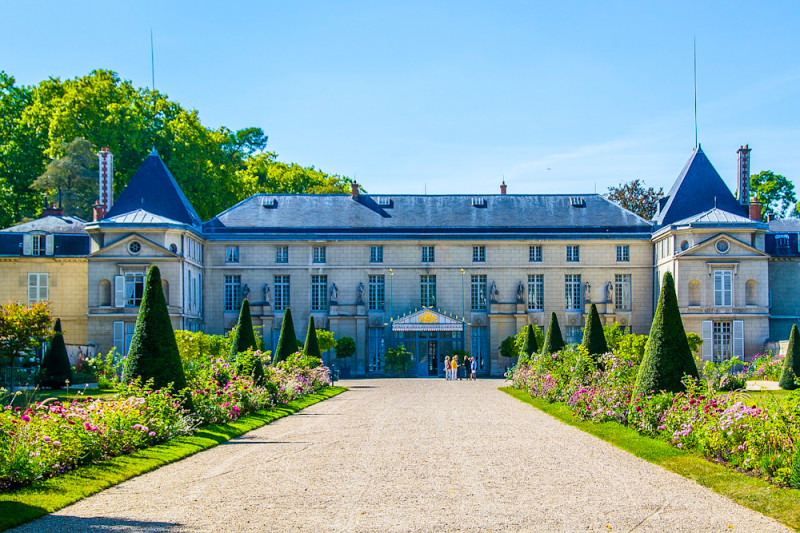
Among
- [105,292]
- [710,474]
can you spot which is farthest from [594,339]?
[105,292]

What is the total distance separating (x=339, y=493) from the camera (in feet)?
33.1

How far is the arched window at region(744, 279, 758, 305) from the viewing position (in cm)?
4069

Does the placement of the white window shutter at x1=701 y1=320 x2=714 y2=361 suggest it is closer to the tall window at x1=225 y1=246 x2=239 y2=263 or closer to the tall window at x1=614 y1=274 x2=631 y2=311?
the tall window at x1=614 y1=274 x2=631 y2=311

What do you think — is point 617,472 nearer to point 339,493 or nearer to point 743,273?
point 339,493

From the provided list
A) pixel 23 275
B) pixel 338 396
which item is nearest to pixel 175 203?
pixel 23 275

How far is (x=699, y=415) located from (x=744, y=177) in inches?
1337

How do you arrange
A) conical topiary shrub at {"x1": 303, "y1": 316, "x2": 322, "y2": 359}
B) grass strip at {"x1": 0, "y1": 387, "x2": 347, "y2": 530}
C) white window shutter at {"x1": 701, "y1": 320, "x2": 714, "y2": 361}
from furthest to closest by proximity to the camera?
white window shutter at {"x1": 701, "y1": 320, "x2": 714, "y2": 361}, conical topiary shrub at {"x1": 303, "y1": 316, "x2": 322, "y2": 359}, grass strip at {"x1": 0, "y1": 387, "x2": 347, "y2": 530}

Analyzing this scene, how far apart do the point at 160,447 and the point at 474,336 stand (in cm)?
3094

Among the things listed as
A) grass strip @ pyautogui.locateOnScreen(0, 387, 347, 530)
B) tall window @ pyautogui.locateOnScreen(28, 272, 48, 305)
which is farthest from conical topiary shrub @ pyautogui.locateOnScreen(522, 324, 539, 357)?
tall window @ pyautogui.locateOnScreen(28, 272, 48, 305)

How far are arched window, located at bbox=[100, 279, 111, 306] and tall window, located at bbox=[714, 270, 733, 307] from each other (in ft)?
80.4

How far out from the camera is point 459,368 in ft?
132

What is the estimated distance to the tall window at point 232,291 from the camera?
143 ft

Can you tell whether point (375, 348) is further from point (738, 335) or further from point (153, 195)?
point (738, 335)

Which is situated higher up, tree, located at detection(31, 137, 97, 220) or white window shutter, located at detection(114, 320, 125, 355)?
tree, located at detection(31, 137, 97, 220)
